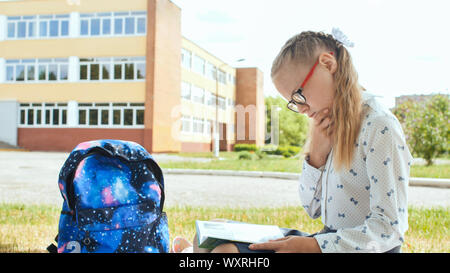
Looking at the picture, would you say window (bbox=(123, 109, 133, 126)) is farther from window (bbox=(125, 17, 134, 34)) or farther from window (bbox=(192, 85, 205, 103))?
window (bbox=(192, 85, 205, 103))

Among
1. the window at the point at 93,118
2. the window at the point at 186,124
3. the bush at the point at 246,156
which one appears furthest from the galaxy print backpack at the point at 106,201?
the window at the point at 186,124

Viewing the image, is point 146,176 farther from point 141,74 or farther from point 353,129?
point 141,74

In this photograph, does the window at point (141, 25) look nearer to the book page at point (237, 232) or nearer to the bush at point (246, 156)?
the bush at point (246, 156)

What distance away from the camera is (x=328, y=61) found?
1.19m

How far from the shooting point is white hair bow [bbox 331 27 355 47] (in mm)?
1252

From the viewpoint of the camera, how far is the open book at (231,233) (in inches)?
44.1

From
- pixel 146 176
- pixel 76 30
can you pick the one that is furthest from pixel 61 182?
pixel 76 30

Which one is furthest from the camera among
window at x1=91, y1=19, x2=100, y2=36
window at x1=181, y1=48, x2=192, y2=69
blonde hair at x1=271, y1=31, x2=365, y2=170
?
window at x1=181, y1=48, x2=192, y2=69

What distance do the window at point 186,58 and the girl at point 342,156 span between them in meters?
18.9

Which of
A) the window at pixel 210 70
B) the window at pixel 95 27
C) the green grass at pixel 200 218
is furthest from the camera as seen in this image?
the window at pixel 210 70

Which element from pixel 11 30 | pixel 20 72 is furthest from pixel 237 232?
pixel 11 30

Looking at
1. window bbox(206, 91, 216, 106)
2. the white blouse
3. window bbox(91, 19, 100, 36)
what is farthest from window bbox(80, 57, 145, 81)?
the white blouse

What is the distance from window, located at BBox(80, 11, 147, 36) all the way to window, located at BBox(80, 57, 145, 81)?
3.60 feet
